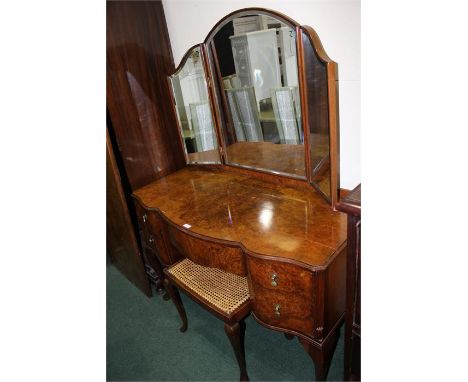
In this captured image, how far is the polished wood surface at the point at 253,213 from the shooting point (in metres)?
1.00

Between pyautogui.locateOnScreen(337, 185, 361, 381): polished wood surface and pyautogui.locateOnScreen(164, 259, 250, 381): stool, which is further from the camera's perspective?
pyautogui.locateOnScreen(164, 259, 250, 381): stool

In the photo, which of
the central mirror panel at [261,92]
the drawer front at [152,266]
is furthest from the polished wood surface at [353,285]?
the drawer front at [152,266]

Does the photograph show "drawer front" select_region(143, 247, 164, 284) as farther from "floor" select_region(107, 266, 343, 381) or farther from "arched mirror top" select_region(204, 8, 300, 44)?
"arched mirror top" select_region(204, 8, 300, 44)

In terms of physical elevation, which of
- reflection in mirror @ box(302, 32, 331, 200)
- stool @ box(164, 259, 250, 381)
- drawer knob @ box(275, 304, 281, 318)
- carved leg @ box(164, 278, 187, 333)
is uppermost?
reflection in mirror @ box(302, 32, 331, 200)

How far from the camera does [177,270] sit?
4.84 ft

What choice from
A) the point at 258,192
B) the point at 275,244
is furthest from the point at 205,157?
the point at 275,244

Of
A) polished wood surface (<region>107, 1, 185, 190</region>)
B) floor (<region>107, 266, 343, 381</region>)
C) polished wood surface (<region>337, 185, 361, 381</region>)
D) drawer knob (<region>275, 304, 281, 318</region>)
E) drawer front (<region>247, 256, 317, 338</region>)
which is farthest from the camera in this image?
polished wood surface (<region>107, 1, 185, 190</region>)

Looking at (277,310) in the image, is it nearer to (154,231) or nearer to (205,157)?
(154,231)

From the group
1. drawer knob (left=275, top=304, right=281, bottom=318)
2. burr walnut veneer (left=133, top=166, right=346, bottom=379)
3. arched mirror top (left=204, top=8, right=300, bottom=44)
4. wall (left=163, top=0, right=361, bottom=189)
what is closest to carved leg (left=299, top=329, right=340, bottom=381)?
burr walnut veneer (left=133, top=166, right=346, bottom=379)

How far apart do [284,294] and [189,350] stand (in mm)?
806

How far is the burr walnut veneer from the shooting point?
0.96 m
